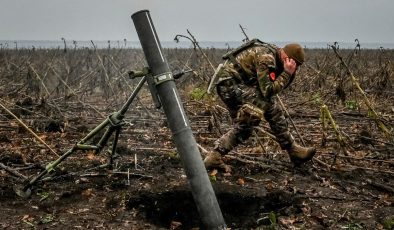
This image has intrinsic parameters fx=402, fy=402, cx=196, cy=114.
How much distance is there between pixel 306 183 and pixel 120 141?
3276 mm

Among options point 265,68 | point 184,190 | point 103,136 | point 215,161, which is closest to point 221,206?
point 184,190

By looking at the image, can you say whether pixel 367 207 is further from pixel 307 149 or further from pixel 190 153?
pixel 190 153

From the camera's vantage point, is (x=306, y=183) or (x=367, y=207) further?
(x=306, y=183)

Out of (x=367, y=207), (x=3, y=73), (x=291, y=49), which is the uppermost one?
(x=3, y=73)

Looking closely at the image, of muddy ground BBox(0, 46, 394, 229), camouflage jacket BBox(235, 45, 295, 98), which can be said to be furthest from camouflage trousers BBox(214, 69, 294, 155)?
muddy ground BBox(0, 46, 394, 229)

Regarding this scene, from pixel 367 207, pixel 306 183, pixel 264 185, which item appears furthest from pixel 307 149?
pixel 367 207

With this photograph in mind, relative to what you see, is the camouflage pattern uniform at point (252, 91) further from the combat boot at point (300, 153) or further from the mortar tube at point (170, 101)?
the mortar tube at point (170, 101)

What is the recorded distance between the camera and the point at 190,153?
3176 mm

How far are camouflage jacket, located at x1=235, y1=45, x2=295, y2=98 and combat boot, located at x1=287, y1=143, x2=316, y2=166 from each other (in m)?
0.83

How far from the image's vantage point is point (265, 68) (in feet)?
15.8

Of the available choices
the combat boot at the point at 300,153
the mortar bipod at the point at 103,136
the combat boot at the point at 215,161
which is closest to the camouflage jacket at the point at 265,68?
the combat boot at the point at 300,153

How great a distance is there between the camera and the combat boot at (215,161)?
511cm

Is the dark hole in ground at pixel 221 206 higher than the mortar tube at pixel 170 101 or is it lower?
lower

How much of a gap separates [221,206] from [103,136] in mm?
1523
